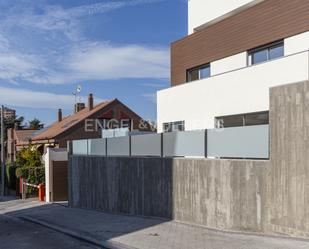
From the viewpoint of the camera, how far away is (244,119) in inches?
614

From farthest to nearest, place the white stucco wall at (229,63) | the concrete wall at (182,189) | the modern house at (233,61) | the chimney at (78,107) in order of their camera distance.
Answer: the chimney at (78,107), the white stucco wall at (229,63), the modern house at (233,61), the concrete wall at (182,189)

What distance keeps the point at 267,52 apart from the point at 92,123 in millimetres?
30823

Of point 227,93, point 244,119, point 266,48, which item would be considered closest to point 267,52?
point 266,48

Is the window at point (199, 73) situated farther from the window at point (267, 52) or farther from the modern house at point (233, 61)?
the window at point (267, 52)

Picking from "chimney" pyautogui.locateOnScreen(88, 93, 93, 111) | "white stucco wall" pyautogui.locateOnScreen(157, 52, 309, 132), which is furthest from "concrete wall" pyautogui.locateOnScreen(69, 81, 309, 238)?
"chimney" pyautogui.locateOnScreen(88, 93, 93, 111)

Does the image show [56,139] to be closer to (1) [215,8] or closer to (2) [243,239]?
(1) [215,8]

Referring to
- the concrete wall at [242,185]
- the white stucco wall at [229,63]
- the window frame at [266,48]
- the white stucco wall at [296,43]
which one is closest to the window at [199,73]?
the white stucco wall at [229,63]

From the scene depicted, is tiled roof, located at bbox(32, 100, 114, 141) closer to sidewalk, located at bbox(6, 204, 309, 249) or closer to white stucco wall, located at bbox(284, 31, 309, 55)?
sidewalk, located at bbox(6, 204, 309, 249)

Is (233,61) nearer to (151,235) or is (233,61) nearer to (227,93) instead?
(227,93)

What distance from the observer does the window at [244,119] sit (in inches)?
579

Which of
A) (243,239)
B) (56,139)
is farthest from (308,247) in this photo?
(56,139)

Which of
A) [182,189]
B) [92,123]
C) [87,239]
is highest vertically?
[92,123]

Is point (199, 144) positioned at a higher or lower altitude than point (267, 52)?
lower

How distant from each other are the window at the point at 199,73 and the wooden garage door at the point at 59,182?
9373 millimetres
